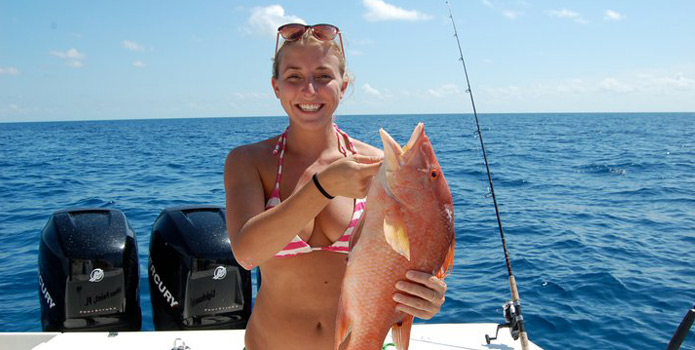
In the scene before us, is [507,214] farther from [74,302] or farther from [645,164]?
[645,164]

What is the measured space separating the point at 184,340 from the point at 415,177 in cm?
251

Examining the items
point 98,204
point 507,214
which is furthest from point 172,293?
point 98,204

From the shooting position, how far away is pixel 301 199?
178cm

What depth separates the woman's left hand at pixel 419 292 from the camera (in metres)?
1.73

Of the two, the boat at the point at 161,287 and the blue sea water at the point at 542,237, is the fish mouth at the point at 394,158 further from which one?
the blue sea water at the point at 542,237

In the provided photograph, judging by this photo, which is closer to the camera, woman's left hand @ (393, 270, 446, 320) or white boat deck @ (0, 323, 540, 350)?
woman's left hand @ (393, 270, 446, 320)

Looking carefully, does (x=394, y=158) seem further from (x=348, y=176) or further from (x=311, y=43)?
(x=311, y=43)

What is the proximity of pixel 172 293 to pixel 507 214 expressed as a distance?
968cm

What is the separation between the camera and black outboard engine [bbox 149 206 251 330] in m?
4.03

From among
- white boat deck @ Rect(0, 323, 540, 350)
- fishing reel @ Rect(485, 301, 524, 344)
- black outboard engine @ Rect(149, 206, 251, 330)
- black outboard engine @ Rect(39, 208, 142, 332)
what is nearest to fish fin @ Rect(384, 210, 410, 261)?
white boat deck @ Rect(0, 323, 540, 350)

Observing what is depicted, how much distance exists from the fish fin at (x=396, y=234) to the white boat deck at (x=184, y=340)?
5.94ft

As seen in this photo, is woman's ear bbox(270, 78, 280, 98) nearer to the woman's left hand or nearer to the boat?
the woman's left hand

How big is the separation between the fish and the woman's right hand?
0.04m

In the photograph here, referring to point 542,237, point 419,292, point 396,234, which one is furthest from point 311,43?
point 542,237
